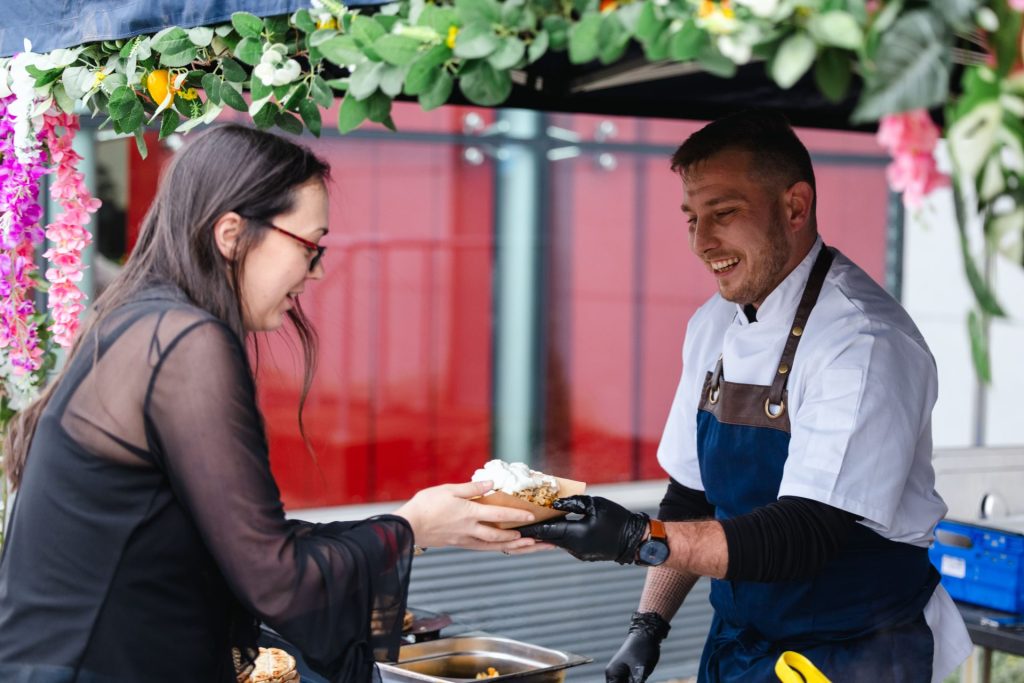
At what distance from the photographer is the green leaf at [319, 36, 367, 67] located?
1.53m

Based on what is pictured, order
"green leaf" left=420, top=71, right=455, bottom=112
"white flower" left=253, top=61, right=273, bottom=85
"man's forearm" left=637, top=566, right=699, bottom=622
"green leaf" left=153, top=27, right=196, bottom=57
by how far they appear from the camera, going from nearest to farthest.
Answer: "green leaf" left=420, top=71, right=455, bottom=112, "white flower" left=253, top=61, right=273, bottom=85, "green leaf" left=153, top=27, right=196, bottom=57, "man's forearm" left=637, top=566, right=699, bottom=622

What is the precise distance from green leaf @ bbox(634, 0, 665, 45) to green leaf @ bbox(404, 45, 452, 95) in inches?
12.0

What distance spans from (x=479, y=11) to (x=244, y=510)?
2.22 feet

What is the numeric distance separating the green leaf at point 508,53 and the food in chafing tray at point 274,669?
1.39 meters

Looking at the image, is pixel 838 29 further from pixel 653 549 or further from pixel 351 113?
pixel 653 549

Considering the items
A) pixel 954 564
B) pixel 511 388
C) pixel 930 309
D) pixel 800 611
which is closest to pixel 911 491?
pixel 800 611

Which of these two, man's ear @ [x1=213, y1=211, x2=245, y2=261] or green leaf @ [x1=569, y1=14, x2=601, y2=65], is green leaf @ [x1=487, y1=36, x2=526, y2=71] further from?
man's ear @ [x1=213, y1=211, x2=245, y2=261]

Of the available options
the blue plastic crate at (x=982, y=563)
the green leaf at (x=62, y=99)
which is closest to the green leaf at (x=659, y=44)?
the green leaf at (x=62, y=99)

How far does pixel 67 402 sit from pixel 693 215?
1338 millimetres

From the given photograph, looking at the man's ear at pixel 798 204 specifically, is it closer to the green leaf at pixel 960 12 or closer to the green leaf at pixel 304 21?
the green leaf at pixel 304 21

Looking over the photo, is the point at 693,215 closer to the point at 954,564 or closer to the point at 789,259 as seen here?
the point at 789,259

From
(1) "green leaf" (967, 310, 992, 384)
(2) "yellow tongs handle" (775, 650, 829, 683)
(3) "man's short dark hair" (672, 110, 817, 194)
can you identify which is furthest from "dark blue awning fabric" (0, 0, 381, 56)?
(2) "yellow tongs handle" (775, 650, 829, 683)

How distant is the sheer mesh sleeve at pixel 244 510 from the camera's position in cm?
149

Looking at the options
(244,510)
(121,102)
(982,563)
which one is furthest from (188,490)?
(982,563)
